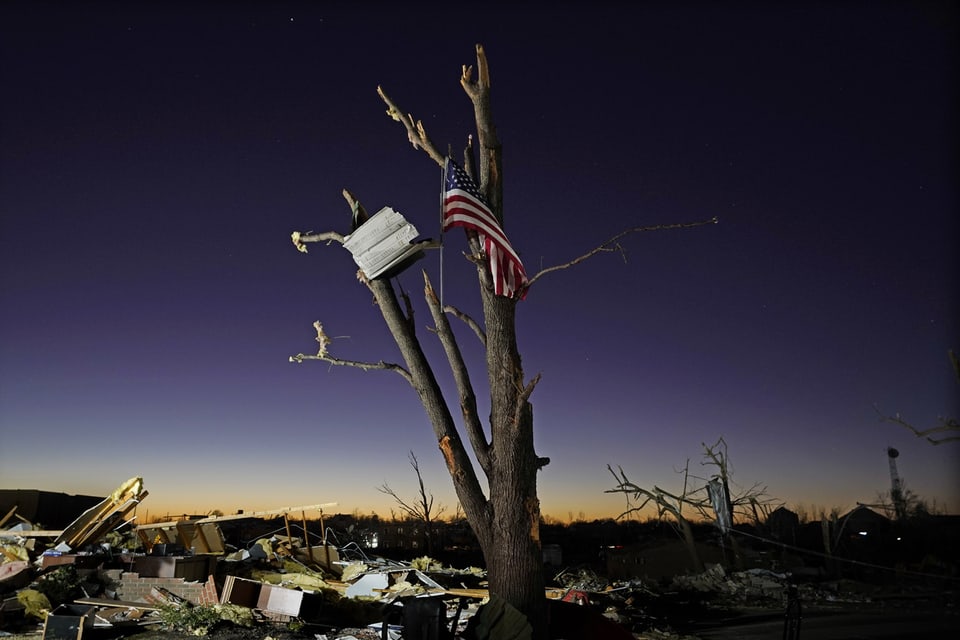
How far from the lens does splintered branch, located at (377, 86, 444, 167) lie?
6.31 m

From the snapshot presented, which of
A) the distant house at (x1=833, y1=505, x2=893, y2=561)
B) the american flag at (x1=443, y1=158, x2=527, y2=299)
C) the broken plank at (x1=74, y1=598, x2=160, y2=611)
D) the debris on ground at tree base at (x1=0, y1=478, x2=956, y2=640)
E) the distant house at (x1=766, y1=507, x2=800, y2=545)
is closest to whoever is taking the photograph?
the american flag at (x1=443, y1=158, x2=527, y2=299)

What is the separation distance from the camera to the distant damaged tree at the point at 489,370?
18.5 ft

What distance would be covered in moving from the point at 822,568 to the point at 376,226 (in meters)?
22.6

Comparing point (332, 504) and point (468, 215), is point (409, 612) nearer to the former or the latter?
point (468, 215)

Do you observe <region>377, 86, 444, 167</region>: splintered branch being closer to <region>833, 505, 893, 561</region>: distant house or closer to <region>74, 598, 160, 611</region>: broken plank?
<region>74, 598, 160, 611</region>: broken plank

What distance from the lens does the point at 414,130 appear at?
21.0ft

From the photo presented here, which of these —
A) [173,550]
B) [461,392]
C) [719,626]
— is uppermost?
[461,392]

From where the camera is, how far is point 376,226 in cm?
616

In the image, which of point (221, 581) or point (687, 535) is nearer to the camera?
point (221, 581)

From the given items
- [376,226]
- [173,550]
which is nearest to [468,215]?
[376,226]

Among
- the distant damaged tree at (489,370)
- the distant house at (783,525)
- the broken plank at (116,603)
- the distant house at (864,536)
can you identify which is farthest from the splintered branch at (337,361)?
the distant house at (783,525)

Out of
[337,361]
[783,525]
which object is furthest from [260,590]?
[783,525]

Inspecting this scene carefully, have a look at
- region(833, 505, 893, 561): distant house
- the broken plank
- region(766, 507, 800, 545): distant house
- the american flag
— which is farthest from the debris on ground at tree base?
region(766, 507, 800, 545): distant house

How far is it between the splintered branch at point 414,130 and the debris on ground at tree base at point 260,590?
401 centimetres
